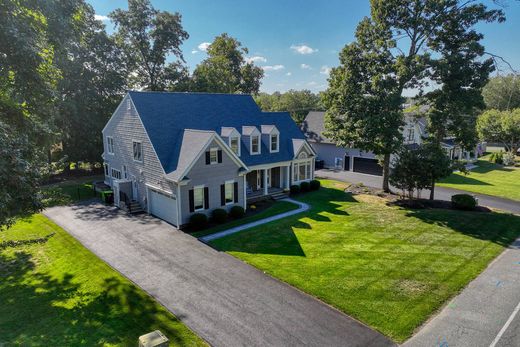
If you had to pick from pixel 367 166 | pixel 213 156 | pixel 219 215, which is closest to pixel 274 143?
pixel 213 156

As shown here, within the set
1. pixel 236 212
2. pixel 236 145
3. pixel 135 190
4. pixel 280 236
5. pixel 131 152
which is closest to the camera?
pixel 280 236

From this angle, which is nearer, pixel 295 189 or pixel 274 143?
pixel 274 143

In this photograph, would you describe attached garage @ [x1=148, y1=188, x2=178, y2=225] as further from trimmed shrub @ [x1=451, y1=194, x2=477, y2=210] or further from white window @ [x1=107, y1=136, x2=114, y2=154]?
trimmed shrub @ [x1=451, y1=194, x2=477, y2=210]

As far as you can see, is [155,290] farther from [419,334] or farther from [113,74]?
[113,74]

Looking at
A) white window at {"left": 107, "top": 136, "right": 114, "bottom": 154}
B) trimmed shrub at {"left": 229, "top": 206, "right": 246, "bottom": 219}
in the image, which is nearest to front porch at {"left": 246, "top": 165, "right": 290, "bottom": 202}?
trimmed shrub at {"left": 229, "top": 206, "right": 246, "bottom": 219}

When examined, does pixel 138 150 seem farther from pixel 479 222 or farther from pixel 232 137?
pixel 479 222

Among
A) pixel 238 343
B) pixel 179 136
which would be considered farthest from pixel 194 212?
pixel 238 343
